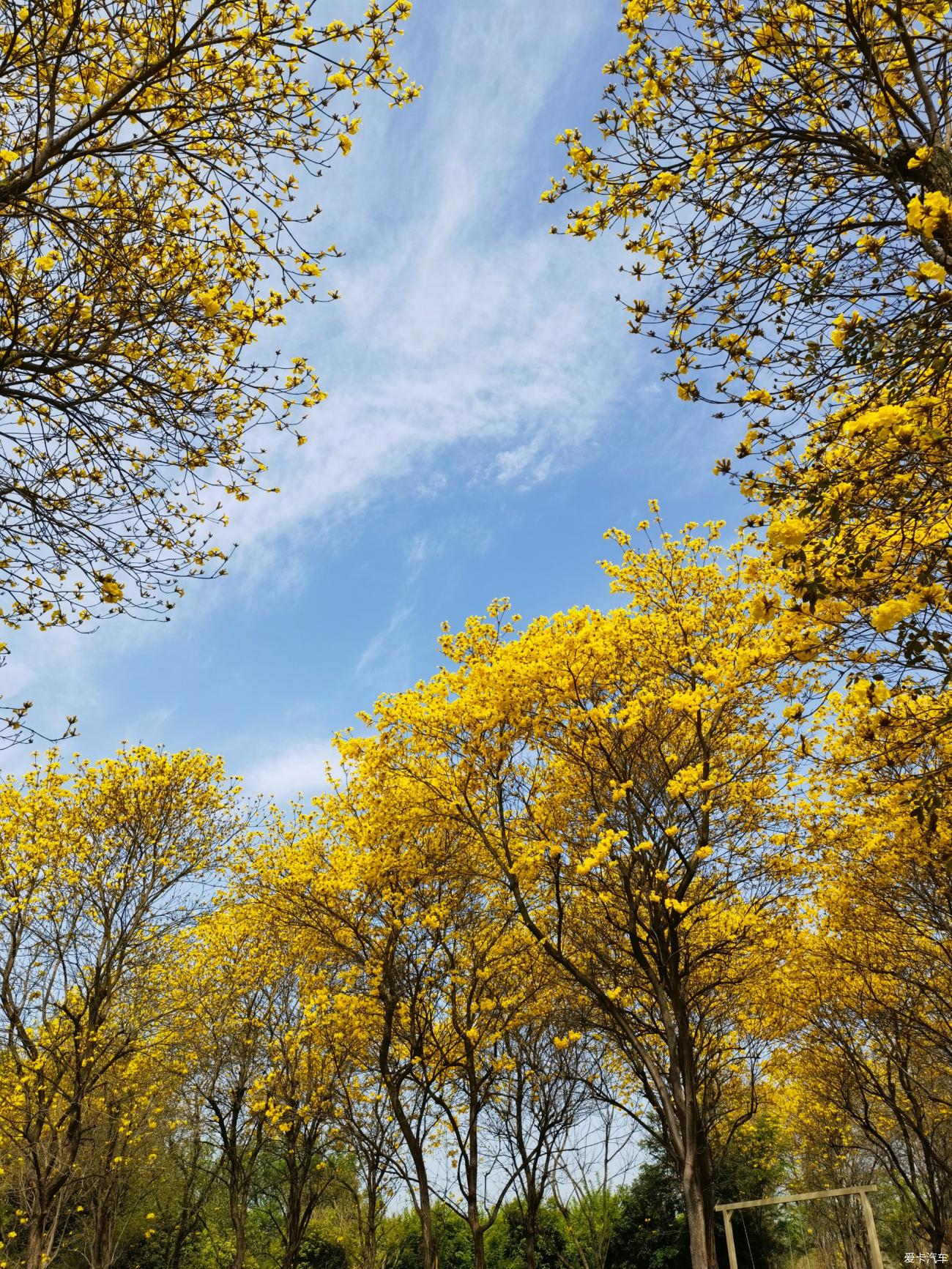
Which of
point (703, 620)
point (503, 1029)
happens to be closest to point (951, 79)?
point (703, 620)

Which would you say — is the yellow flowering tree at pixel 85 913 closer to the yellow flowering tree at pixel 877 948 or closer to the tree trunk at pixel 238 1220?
the tree trunk at pixel 238 1220

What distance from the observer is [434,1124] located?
13984 mm

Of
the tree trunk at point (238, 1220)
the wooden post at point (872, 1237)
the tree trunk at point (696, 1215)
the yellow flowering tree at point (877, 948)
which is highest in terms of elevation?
the yellow flowering tree at point (877, 948)

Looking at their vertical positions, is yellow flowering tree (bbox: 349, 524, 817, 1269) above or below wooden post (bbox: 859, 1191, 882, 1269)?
above

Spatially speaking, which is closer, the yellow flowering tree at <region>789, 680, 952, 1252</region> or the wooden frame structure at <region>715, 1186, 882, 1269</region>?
the yellow flowering tree at <region>789, 680, 952, 1252</region>

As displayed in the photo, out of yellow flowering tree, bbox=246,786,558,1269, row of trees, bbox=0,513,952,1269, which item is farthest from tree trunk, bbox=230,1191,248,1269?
yellow flowering tree, bbox=246,786,558,1269

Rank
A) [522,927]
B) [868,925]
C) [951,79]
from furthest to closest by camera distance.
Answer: [522,927] → [868,925] → [951,79]

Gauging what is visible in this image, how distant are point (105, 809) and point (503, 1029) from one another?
6.79 metres

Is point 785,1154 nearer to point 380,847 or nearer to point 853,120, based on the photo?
point 380,847

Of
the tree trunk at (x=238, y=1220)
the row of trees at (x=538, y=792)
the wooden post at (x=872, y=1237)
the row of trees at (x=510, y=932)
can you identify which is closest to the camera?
the row of trees at (x=538, y=792)

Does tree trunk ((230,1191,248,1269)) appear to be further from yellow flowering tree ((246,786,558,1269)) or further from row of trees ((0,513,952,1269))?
yellow flowering tree ((246,786,558,1269))

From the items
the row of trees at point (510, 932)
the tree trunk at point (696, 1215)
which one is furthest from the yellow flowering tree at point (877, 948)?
the tree trunk at point (696, 1215)

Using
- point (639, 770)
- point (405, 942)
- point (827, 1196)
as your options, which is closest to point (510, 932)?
point (405, 942)

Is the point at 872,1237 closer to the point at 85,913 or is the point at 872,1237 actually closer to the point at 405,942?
the point at 405,942
